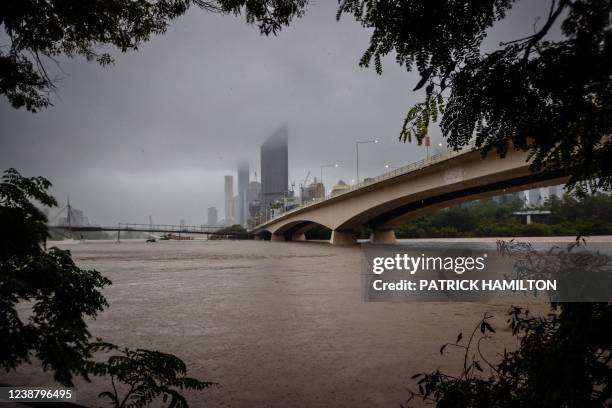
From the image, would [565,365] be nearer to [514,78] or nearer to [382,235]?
[514,78]

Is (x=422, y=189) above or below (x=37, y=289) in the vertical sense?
above

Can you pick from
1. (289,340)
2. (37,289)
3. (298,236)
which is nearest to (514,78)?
(37,289)

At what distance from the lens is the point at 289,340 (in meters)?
5.21

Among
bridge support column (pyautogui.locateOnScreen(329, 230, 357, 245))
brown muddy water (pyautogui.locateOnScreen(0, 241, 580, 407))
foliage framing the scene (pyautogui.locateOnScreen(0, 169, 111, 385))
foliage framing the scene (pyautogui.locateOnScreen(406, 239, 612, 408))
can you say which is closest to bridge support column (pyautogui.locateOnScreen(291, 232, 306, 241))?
bridge support column (pyautogui.locateOnScreen(329, 230, 357, 245))

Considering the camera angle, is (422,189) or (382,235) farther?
Answer: (382,235)

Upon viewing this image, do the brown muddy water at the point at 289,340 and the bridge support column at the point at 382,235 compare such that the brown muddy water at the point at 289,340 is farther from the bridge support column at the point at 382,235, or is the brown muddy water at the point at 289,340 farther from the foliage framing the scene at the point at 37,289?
the bridge support column at the point at 382,235

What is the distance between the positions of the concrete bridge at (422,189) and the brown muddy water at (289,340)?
8623mm

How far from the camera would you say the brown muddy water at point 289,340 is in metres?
3.55

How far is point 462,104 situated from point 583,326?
62.1 inches

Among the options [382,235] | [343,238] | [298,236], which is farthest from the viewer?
[298,236]

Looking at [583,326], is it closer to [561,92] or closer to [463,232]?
[561,92]

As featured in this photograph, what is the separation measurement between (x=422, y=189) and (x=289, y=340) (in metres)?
25.6

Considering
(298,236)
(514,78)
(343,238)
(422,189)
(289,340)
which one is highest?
(422,189)

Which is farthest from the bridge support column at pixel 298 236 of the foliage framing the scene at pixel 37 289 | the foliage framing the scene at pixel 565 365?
the foliage framing the scene at pixel 565 365
